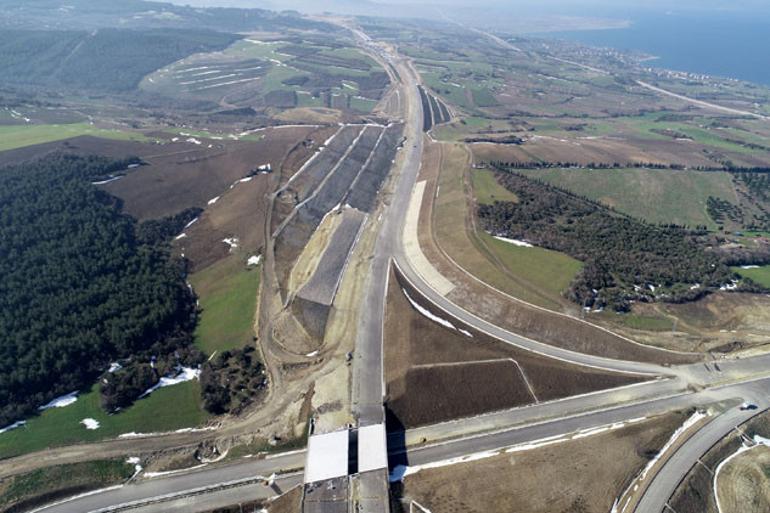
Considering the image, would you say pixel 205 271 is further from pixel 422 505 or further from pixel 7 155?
pixel 7 155

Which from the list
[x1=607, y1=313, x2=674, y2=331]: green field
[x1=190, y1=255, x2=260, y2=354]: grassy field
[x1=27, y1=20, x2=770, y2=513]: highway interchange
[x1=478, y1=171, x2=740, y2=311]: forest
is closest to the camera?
[x1=27, y1=20, x2=770, y2=513]: highway interchange

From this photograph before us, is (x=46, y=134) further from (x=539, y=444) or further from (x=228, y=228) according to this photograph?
(x=539, y=444)

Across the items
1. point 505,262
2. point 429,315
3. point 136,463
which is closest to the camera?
point 136,463

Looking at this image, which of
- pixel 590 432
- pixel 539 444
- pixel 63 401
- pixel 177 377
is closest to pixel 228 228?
pixel 177 377

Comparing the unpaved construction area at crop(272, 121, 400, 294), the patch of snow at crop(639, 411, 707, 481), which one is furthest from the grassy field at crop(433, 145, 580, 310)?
the unpaved construction area at crop(272, 121, 400, 294)

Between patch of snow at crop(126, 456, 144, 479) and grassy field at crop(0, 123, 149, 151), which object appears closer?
patch of snow at crop(126, 456, 144, 479)

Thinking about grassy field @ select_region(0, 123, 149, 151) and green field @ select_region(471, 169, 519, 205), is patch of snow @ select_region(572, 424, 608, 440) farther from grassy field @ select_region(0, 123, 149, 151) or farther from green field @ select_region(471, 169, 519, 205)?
grassy field @ select_region(0, 123, 149, 151)
